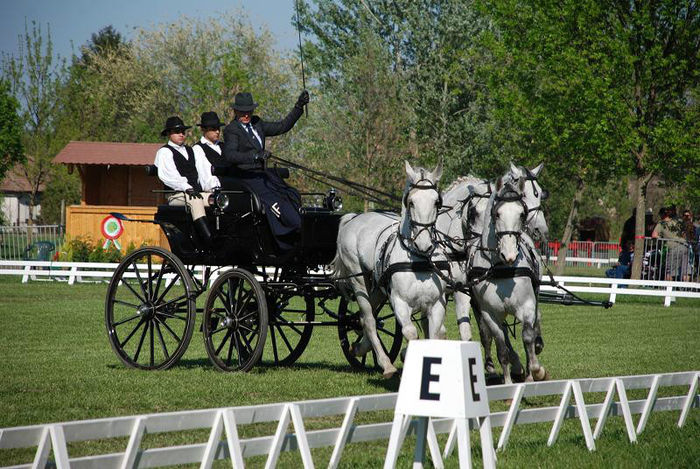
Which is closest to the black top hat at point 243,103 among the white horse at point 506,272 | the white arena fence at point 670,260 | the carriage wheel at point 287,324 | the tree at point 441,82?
the carriage wheel at point 287,324

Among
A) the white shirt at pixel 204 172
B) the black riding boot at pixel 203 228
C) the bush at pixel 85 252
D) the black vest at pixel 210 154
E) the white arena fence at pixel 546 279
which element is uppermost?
the black vest at pixel 210 154

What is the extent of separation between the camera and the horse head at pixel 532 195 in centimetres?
1019

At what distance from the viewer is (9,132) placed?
46.4 metres

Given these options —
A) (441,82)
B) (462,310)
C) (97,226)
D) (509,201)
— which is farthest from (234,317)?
(441,82)

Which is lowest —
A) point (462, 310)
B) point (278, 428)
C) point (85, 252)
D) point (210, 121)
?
point (85, 252)

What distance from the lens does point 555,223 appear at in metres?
53.9

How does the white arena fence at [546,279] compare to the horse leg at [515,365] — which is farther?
the white arena fence at [546,279]

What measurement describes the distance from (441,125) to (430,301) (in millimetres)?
35260

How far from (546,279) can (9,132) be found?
28.3 metres

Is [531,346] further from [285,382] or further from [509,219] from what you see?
[285,382]

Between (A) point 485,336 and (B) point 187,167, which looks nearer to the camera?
(A) point 485,336

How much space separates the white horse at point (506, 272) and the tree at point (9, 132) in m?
39.8

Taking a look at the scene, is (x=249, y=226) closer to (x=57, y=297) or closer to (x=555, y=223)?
(x=57, y=297)

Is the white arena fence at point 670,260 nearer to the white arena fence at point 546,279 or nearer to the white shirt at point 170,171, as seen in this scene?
the white arena fence at point 546,279
